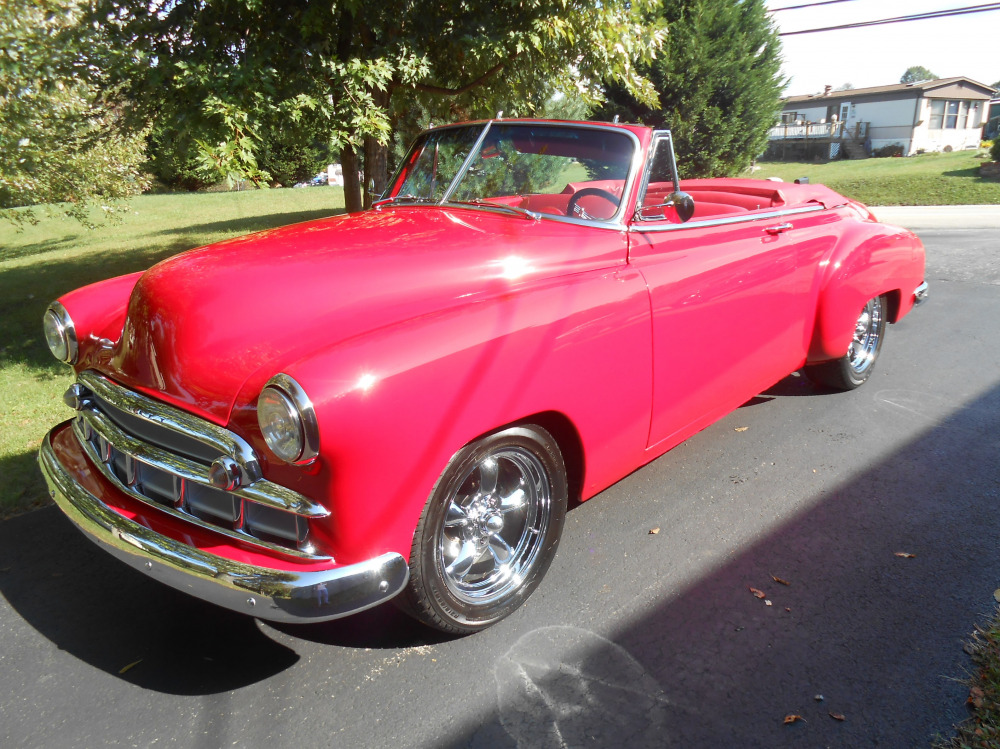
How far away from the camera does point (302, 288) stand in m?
2.58

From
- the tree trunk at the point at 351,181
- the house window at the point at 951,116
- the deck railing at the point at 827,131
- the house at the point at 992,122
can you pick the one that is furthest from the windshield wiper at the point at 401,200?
the house at the point at 992,122

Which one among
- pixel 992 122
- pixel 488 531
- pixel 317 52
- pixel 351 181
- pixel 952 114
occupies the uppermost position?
pixel 992 122

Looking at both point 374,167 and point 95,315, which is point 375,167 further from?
point 95,315

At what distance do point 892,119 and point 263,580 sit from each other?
43.2 meters

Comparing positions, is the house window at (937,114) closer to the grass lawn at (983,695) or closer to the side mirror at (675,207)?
the side mirror at (675,207)

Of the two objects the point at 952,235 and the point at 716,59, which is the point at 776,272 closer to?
the point at 952,235

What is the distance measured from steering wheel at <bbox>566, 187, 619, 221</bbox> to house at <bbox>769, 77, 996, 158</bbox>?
36.9m

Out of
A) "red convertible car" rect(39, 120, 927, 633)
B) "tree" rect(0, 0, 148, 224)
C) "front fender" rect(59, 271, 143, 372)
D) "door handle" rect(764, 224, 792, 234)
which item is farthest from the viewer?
"tree" rect(0, 0, 148, 224)

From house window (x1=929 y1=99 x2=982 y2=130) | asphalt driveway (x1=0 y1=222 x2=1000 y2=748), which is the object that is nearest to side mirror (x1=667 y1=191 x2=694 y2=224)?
asphalt driveway (x1=0 y1=222 x2=1000 y2=748)

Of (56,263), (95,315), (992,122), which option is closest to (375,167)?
(95,315)

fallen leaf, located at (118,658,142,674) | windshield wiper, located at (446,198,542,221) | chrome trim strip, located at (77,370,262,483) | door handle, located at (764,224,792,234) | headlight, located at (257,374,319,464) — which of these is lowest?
fallen leaf, located at (118,658,142,674)

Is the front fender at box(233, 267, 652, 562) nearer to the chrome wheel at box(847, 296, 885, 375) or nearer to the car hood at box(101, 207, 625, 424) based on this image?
the car hood at box(101, 207, 625, 424)

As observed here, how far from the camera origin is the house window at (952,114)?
38.0m

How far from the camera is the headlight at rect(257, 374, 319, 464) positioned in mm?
2002
